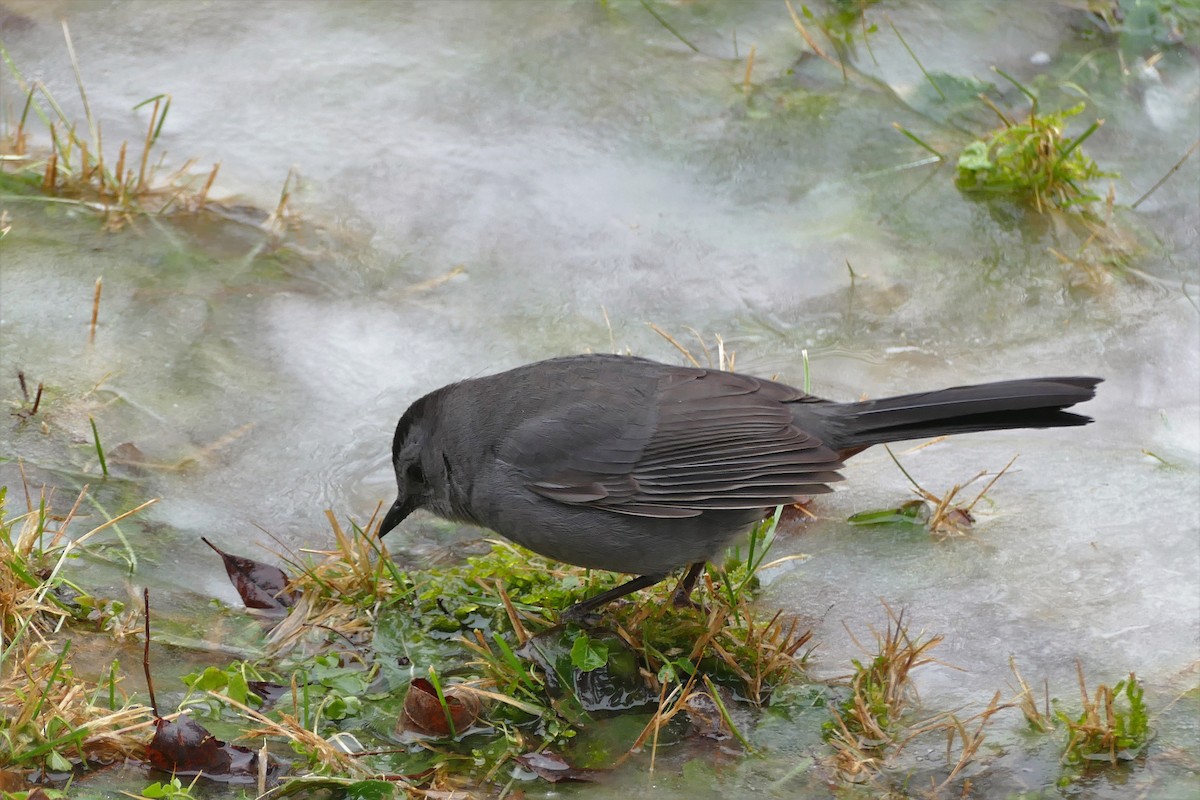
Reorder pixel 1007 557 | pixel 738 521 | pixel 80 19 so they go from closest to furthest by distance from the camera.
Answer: pixel 738 521 < pixel 1007 557 < pixel 80 19

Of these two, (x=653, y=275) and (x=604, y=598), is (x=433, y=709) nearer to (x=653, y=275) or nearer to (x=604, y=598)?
(x=604, y=598)

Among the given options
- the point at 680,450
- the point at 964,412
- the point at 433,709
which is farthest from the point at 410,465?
the point at 964,412

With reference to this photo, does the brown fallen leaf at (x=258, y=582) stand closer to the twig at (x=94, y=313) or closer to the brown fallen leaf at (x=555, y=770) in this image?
the brown fallen leaf at (x=555, y=770)

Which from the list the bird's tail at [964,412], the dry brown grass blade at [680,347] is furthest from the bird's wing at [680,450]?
the dry brown grass blade at [680,347]

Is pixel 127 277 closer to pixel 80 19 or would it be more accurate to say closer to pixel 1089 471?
pixel 80 19

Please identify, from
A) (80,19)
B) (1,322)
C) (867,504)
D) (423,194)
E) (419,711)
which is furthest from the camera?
(80,19)

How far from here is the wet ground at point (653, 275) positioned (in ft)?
14.3

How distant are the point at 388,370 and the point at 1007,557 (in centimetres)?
251

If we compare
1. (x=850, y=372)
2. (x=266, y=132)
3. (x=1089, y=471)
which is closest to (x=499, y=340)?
(x=850, y=372)

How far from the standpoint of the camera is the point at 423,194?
Answer: 6270 mm

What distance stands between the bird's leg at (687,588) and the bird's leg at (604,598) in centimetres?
7

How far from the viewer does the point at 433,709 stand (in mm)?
3596

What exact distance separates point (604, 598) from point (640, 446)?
19.8 inches

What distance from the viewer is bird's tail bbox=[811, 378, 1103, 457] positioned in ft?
12.7
